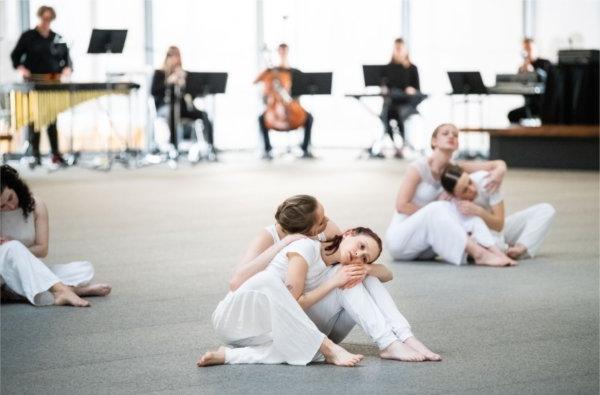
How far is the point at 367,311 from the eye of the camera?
13.4ft

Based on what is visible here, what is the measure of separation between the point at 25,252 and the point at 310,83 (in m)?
10.6

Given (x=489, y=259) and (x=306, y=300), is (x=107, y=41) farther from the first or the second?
(x=306, y=300)

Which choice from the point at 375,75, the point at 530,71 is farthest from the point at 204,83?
the point at 530,71

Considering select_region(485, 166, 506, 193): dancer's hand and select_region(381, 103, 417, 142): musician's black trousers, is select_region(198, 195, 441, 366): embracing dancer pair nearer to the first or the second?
select_region(485, 166, 506, 193): dancer's hand

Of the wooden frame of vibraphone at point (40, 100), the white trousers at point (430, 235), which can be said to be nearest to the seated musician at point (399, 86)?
the wooden frame of vibraphone at point (40, 100)

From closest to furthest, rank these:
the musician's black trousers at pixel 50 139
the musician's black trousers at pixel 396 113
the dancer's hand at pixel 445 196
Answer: the dancer's hand at pixel 445 196
the musician's black trousers at pixel 50 139
the musician's black trousers at pixel 396 113

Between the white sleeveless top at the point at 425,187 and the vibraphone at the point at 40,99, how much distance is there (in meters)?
7.19

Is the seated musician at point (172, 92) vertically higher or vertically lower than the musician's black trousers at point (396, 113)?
higher

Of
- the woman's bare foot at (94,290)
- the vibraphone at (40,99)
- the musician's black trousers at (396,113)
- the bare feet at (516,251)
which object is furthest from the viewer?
the musician's black trousers at (396,113)

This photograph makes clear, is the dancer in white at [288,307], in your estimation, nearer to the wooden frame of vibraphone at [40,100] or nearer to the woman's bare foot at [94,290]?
the woman's bare foot at [94,290]

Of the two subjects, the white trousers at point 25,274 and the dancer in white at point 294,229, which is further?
the white trousers at point 25,274

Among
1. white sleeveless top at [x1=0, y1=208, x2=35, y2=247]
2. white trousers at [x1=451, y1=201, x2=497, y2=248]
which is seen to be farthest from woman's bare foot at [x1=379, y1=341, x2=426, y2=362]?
white trousers at [x1=451, y1=201, x2=497, y2=248]

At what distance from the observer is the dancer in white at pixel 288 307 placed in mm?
4020

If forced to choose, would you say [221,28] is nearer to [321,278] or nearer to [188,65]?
[188,65]
